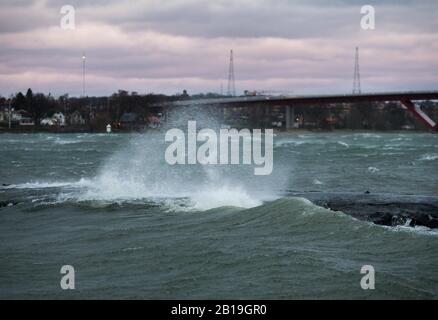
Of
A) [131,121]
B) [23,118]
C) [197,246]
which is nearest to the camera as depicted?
[197,246]

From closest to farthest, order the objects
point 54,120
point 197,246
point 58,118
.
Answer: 1. point 197,246
2. point 54,120
3. point 58,118

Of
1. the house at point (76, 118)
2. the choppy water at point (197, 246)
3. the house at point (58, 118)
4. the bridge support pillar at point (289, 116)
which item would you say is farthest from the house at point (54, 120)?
the choppy water at point (197, 246)

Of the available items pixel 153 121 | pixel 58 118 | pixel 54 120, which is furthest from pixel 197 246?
pixel 58 118

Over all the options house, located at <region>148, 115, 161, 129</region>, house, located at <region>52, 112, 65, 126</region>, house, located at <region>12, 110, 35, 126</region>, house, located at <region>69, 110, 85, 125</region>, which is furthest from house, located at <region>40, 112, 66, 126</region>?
house, located at <region>148, 115, 161, 129</region>

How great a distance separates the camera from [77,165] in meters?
40.3

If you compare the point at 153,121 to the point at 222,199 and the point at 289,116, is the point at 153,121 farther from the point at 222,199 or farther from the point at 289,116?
the point at 222,199

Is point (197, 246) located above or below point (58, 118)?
below

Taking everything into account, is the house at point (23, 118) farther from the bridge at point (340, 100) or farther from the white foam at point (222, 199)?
the white foam at point (222, 199)

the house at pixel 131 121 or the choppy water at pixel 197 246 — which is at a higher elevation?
the house at pixel 131 121

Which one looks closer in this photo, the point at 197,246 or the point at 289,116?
the point at 197,246

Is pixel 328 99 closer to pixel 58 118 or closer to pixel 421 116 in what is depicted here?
pixel 421 116

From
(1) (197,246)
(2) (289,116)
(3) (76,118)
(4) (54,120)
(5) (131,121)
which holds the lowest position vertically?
(1) (197,246)

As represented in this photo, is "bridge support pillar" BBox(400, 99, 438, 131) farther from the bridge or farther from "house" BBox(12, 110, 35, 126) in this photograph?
"house" BBox(12, 110, 35, 126)
